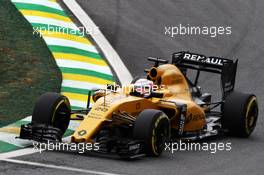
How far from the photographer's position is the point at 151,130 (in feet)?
40.3

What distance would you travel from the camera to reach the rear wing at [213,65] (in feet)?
49.6

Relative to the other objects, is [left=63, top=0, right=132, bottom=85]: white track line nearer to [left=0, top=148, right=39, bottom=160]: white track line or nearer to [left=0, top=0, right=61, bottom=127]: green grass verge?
[left=0, top=0, right=61, bottom=127]: green grass verge

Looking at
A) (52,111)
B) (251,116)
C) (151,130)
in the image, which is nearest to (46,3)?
(251,116)

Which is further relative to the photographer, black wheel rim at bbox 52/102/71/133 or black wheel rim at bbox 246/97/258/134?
black wheel rim at bbox 246/97/258/134

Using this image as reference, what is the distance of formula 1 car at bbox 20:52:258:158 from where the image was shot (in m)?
12.4

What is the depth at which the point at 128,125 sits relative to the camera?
12812 mm

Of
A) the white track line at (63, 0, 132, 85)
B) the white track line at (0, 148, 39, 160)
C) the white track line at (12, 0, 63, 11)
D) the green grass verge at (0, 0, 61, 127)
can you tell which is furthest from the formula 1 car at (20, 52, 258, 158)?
the white track line at (12, 0, 63, 11)

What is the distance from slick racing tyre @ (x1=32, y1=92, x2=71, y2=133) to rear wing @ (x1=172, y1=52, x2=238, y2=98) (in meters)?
2.95

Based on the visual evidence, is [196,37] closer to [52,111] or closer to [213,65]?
[213,65]

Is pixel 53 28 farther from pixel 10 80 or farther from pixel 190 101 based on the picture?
pixel 190 101

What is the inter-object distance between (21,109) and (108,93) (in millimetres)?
2227

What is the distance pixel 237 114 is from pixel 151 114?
2628 mm

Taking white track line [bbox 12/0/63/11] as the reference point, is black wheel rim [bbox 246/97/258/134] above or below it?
below

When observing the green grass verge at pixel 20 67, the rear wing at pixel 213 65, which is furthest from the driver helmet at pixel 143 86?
the green grass verge at pixel 20 67
